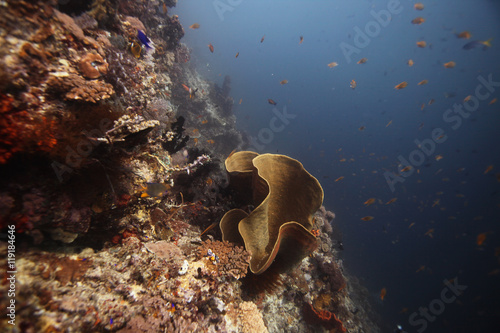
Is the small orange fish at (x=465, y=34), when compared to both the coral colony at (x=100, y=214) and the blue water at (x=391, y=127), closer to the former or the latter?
the blue water at (x=391, y=127)

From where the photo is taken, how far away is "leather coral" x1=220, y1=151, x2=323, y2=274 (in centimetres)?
288

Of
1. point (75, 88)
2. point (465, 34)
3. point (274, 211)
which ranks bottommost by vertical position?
point (274, 211)

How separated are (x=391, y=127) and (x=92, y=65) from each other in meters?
131

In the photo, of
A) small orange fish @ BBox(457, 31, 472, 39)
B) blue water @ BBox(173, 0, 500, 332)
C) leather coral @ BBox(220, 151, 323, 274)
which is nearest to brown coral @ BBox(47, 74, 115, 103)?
leather coral @ BBox(220, 151, 323, 274)

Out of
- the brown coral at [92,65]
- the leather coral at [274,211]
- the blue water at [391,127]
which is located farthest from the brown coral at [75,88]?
the blue water at [391,127]

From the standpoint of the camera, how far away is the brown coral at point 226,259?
8.62ft

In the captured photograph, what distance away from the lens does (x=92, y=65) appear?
2.86m

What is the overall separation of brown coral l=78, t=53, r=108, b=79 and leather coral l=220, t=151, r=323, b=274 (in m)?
2.48

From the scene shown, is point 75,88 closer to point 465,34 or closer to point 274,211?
point 274,211

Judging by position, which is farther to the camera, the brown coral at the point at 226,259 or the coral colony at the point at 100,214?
the brown coral at the point at 226,259

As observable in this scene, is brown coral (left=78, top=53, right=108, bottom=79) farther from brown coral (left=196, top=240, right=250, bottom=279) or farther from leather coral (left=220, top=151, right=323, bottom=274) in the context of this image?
brown coral (left=196, top=240, right=250, bottom=279)

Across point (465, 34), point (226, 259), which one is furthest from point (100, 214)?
point (465, 34)

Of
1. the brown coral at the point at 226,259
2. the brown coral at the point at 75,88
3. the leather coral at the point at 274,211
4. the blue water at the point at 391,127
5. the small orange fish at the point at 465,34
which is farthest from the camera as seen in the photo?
the blue water at the point at 391,127

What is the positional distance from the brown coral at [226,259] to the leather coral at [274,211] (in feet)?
0.68
